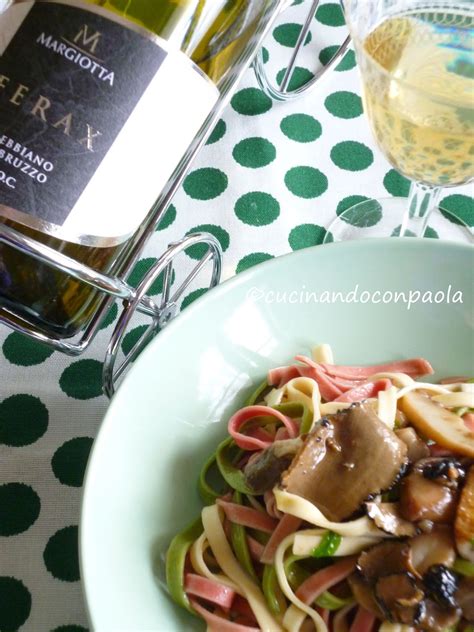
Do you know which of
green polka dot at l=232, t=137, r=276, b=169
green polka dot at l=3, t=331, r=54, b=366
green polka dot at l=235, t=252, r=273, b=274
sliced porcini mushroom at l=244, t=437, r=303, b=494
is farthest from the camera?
green polka dot at l=232, t=137, r=276, b=169

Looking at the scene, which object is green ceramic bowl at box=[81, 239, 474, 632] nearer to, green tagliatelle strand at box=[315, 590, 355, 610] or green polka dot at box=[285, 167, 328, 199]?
green tagliatelle strand at box=[315, 590, 355, 610]

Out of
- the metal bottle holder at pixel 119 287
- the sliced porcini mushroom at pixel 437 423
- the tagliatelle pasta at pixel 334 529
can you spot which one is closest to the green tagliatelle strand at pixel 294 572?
the tagliatelle pasta at pixel 334 529

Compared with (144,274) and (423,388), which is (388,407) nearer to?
(423,388)

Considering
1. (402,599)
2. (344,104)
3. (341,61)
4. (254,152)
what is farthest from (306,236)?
(402,599)

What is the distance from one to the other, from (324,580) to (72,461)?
1.22ft

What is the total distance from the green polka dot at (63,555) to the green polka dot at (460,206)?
82 centimetres

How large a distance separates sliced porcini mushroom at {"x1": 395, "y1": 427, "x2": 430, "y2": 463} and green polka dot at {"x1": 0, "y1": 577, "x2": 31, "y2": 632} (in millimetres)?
482

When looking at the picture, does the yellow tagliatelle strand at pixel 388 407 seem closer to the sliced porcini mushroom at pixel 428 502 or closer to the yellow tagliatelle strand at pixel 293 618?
the sliced porcini mushroom at pixel 428 502

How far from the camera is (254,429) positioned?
2.84ft

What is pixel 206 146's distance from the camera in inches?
47.8

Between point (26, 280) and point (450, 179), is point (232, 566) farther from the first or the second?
point (450, 179)

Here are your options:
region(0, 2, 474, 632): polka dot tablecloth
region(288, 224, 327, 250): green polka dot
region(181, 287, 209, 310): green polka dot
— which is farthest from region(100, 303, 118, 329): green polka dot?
region(288, 224, 327, 250): green polka dot

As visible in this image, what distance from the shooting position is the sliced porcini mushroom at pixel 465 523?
0.67 metres

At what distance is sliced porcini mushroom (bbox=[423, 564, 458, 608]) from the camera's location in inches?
25.8
